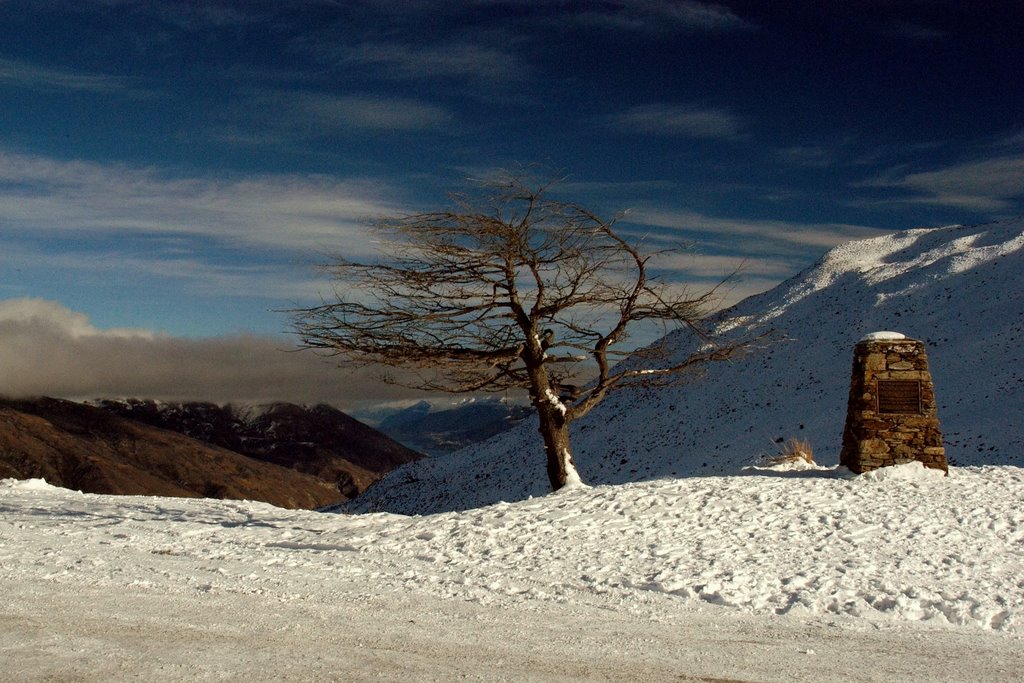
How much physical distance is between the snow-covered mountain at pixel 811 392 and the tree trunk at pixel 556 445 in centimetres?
1290

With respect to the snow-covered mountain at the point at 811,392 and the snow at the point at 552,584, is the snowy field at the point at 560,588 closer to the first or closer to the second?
the snow at the point at 552,584

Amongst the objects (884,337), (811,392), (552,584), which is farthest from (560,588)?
(811,392)

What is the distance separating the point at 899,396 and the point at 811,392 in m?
23.9

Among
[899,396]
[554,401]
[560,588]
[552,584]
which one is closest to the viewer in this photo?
[560,588]

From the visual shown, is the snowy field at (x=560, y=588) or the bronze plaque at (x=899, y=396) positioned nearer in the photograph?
the snowy field at (x=560, y=588)

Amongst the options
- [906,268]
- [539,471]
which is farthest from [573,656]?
[906,268]

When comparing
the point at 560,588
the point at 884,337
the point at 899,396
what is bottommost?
the point at 560,588

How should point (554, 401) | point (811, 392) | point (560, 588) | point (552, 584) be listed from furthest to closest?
point (811, 392)
point (554, 401)
point (552, 584)
point (560, 588)

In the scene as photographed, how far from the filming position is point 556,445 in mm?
17078

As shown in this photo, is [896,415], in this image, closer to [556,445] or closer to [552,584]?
[556,445]

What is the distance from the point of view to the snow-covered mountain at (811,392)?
31922mm

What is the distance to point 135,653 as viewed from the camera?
23.4 ft

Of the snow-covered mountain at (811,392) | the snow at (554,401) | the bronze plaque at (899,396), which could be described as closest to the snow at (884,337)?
the bronze plaque at (899,396)

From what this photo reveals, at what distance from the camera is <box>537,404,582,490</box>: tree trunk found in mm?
16938
